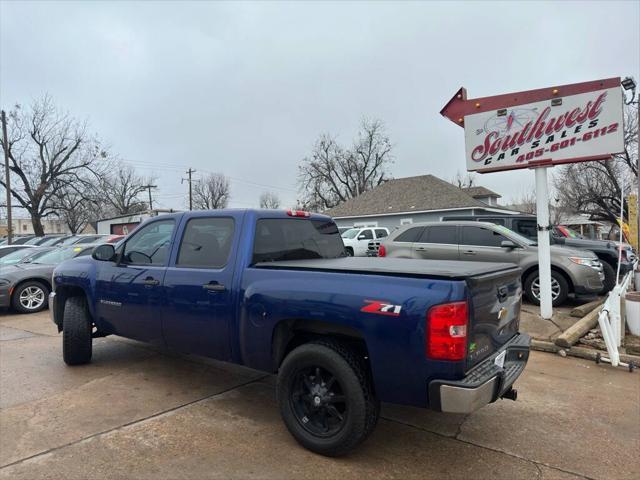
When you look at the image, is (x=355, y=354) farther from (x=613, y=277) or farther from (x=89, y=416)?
(x=613, y=277)

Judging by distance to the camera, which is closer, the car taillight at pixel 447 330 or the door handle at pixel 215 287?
the car taillight at pixel 447 330

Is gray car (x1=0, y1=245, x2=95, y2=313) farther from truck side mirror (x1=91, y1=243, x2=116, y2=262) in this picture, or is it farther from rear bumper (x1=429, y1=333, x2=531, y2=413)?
rear bumper (x1=429, y1=333, x2=531, y2=413)

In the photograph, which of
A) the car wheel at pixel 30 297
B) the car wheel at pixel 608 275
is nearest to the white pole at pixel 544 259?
the car wheel at pixel 608 275

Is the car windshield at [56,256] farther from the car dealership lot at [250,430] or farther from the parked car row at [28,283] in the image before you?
the car dealership lot at [250,430]

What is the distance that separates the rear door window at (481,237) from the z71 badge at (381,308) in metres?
6.97

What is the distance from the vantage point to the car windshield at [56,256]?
33.8ft

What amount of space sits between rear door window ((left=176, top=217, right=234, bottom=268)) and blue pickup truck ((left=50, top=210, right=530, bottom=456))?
0.01m

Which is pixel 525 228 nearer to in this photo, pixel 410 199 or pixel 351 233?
pixel 351 233

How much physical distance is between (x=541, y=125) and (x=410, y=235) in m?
3.58

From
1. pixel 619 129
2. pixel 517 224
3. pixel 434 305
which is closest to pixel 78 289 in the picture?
pixel 434 305

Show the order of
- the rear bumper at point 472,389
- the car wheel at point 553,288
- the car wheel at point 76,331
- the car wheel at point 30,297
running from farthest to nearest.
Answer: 1. the car wheel at point 30,297
2. the car wheel at point 553,288
3. the car wheel at point 76,331
4. the rear bumper at point 472,389

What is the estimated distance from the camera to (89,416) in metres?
3.99

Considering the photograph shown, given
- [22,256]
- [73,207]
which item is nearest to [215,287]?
[22,256]

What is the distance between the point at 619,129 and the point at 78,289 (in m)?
7.87
